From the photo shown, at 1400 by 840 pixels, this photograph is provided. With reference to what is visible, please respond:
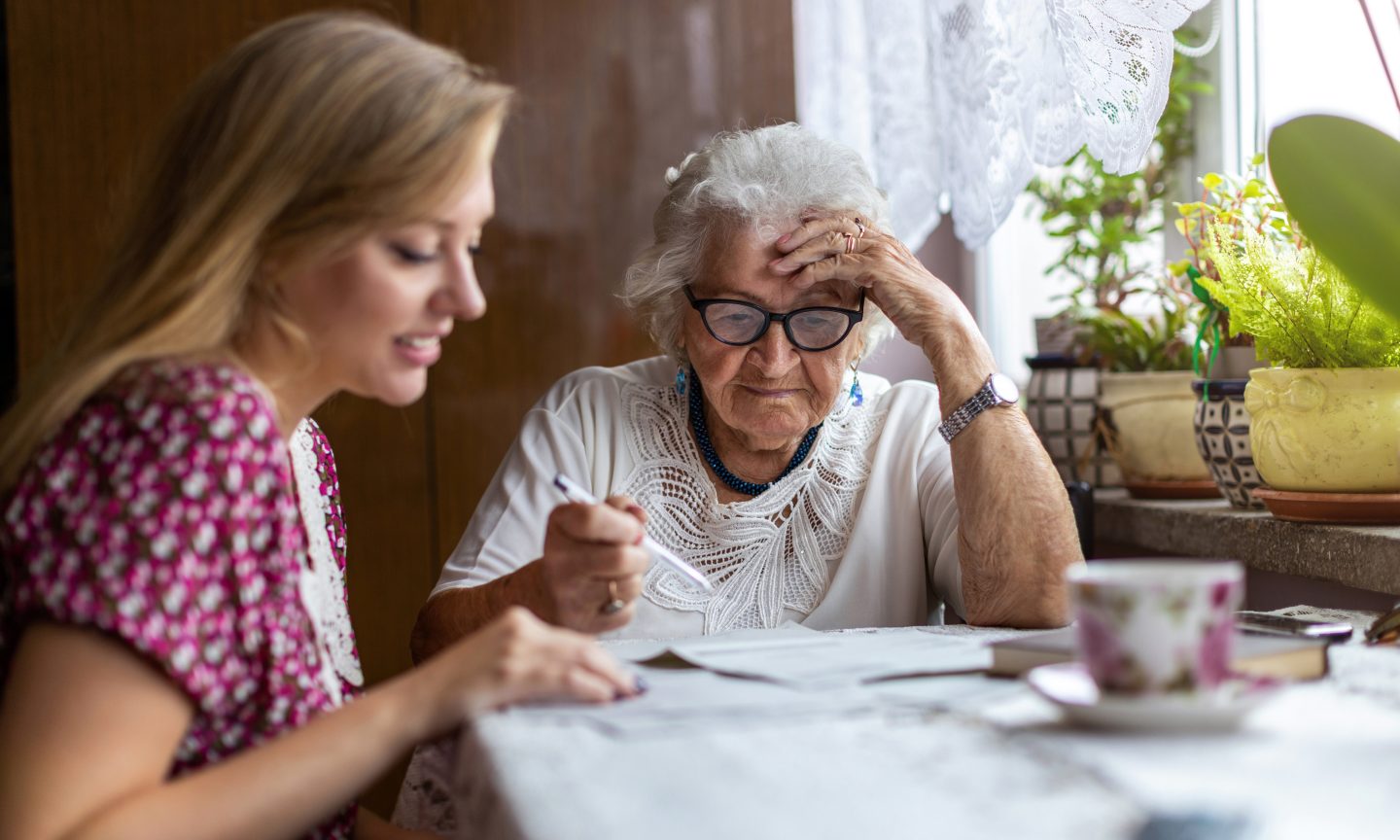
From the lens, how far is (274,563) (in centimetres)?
83

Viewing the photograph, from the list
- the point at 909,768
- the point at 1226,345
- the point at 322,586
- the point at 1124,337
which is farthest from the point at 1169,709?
the point at 1124,337

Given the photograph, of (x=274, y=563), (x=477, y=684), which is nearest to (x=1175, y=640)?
(x=477, y=684)

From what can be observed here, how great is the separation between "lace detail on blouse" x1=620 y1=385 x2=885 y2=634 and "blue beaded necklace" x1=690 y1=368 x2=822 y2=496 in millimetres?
11

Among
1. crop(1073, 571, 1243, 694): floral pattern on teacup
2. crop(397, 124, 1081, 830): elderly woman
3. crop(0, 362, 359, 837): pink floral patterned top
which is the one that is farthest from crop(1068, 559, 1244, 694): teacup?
crop(397, 124, 1081, 830): elderly woman

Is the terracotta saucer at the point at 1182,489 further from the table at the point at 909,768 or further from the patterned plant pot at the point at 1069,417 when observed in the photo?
the table at the point at 909,768

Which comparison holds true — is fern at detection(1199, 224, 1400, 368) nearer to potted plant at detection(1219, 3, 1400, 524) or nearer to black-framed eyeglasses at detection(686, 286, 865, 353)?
potted plant at detection(1219, 3, 1400, 524)

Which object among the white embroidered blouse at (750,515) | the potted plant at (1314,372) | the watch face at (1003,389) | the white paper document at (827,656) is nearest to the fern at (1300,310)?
the potted plant at (1314,372)

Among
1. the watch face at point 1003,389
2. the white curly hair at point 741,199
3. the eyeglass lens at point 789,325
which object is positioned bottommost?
the watch face at point 1003,389

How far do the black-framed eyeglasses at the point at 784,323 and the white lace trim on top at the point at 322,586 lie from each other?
1.81 ft

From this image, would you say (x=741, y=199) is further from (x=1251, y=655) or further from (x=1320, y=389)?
(x=1251, y=655)

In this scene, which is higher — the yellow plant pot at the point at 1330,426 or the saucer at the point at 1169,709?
the yellow plant pot at the point at 1330,426

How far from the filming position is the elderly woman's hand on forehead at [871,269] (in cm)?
154

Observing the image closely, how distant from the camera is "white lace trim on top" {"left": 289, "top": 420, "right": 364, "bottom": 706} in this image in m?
0.91

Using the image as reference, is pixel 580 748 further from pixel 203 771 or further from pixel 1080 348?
pixel 1080 348
